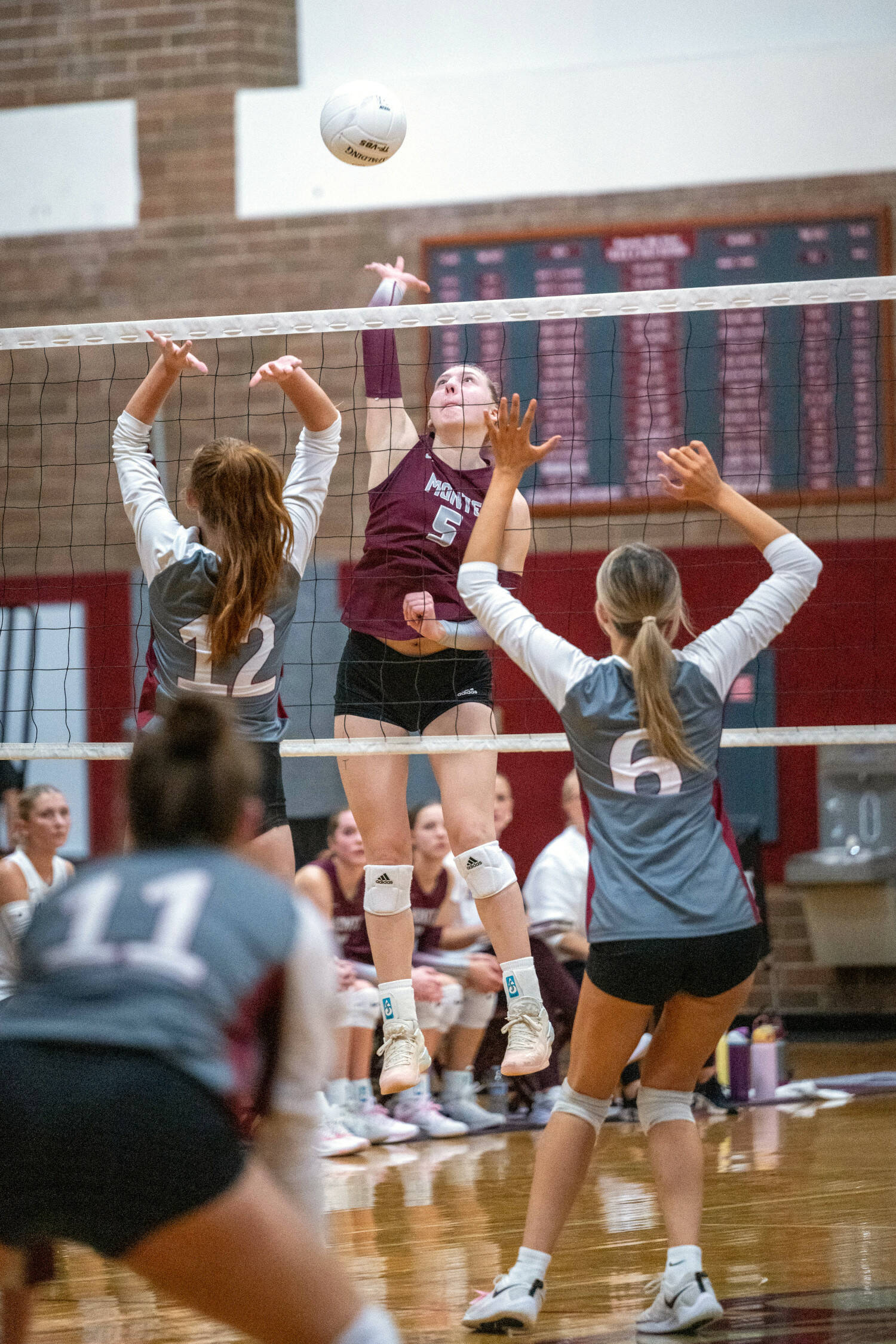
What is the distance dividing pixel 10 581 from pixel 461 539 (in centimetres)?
506

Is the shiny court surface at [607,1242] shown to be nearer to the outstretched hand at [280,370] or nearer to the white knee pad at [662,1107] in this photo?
the white knee pad at [662,1107]

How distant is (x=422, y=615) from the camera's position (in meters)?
4.11

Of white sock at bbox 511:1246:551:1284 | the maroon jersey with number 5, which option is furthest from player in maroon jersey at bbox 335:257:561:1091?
white sock at bbox 511:1246:551:1284

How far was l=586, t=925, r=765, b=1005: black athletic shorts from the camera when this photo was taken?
3.29 metres

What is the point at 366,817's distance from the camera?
4.26 m

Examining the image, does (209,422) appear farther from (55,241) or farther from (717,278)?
(717,278)

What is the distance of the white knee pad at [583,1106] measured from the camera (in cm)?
346

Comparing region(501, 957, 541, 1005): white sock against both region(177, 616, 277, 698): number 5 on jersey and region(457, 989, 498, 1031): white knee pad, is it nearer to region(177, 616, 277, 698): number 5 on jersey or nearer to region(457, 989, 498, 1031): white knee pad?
region(177, 616, 277, 698): number 5 on jersey

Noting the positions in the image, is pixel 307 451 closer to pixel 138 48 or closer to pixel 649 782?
pixel 649 782

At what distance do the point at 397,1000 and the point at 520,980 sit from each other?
0.37 meters

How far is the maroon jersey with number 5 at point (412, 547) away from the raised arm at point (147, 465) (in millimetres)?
603

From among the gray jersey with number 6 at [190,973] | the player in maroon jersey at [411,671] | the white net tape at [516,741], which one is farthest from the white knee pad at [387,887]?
the gray jersey with number 6 at [190,973]

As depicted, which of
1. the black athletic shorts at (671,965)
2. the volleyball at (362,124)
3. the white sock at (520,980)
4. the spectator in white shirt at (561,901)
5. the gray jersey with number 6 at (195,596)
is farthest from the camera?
the spectator in white shirt at (561,901)

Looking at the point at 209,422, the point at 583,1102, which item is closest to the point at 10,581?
the point at 209,422
